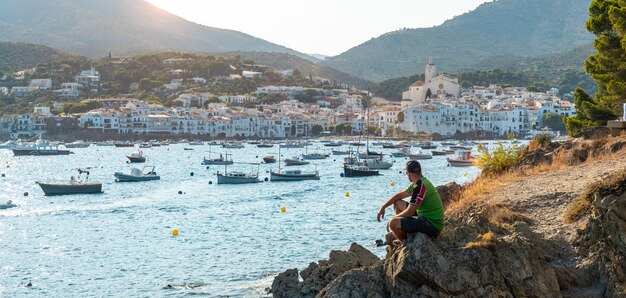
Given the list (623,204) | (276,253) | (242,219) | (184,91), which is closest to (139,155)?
(242,219)

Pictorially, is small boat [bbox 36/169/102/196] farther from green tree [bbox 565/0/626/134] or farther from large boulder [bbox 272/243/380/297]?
large boulder [bbox 272/243/380/297]

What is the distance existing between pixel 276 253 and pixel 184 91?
524 feet

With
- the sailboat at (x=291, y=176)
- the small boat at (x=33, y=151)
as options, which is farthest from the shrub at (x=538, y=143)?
the small boat at (x=33, y=151)

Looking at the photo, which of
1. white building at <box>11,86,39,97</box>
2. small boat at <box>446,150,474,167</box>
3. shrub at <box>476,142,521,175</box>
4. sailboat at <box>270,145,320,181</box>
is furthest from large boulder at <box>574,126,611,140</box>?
white building at <box>11,86,39,97</box>

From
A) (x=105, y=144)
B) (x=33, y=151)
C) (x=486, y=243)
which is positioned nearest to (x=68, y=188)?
(x=486, y=243)

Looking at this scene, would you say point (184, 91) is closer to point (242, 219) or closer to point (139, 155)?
point (139, 155)

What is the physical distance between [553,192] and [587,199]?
2.46 metres

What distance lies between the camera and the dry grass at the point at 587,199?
1120 cm

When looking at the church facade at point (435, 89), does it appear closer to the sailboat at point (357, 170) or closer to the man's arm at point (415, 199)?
the sailboat at point (357, 170)

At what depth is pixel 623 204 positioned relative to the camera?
1060 cm

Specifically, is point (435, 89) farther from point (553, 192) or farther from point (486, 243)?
point (486, 243)

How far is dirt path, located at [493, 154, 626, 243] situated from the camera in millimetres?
12016

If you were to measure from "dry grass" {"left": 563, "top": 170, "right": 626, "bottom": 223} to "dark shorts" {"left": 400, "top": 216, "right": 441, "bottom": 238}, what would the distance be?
3.39m

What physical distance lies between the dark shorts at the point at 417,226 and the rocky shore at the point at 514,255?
11cm
